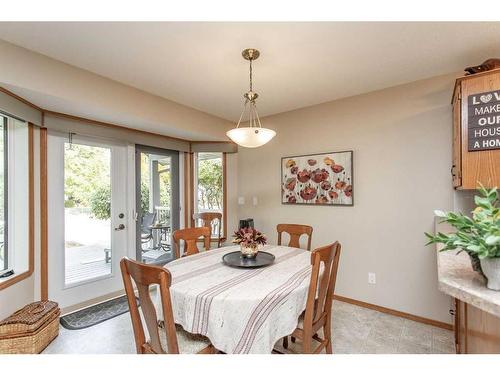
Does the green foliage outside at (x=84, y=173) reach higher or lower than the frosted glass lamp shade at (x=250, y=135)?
lower

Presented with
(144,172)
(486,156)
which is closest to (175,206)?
(144,172)

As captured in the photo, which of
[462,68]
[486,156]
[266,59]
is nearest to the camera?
[486,156]

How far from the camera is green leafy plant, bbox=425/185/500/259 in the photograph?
85cm

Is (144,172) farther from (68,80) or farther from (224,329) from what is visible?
(224,329)

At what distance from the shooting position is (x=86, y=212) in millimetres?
2793

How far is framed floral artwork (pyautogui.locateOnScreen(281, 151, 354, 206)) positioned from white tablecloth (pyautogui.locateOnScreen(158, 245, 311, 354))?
58.0 inches

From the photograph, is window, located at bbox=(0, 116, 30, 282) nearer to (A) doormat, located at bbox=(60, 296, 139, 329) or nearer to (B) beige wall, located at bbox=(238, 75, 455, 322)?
(A) doormat, located at bbox=(60, 296, 139, 329)

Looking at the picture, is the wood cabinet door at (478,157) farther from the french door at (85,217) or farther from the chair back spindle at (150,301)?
the french door at (85,217)

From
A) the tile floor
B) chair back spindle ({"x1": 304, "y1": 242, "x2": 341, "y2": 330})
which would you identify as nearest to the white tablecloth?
chair back spindle ({"x1": 304, "y1": 242, "x2": 341, "y2": 330})

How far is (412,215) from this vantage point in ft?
8.14

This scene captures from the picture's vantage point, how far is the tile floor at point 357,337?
2.03 m

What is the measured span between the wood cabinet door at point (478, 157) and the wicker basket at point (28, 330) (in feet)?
11.1

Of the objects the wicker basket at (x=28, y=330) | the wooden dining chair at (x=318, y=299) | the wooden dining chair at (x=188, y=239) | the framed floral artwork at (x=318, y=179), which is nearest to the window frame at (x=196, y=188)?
the framed floral artwork at (x=318, y=179)
